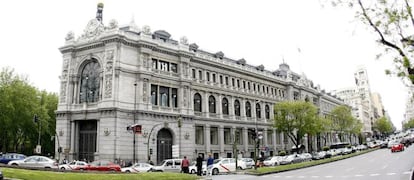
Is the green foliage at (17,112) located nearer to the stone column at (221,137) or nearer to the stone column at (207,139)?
the stone column at (207,139)

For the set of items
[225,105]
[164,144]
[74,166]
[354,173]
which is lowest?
[74,166]

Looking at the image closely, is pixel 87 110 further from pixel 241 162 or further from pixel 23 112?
pixel 241 162

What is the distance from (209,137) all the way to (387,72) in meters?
42.2

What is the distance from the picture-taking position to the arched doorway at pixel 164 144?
161ft

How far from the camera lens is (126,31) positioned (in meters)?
49.3

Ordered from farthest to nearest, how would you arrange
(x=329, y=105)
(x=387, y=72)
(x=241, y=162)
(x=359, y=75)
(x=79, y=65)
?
(x=359, y=75)
(x=329, y=105)
(x=79, y=65)
(x=241, y=162)
(x=387, y=72)

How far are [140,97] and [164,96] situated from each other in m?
4.72

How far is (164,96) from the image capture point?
168 feet

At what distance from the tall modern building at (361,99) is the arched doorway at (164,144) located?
97360 millimetres

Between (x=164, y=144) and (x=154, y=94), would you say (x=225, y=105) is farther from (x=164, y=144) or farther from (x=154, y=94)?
(x=154, y=94)

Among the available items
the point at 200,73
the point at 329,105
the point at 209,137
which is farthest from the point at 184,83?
the point at 329,105

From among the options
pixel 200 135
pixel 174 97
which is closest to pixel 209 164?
pixel 174 97

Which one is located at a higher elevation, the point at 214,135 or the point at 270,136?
the point at 214,135

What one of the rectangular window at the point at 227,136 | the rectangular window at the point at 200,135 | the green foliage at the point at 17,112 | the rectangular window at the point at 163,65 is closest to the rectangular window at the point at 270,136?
the rectangular window at the point at 227,136
